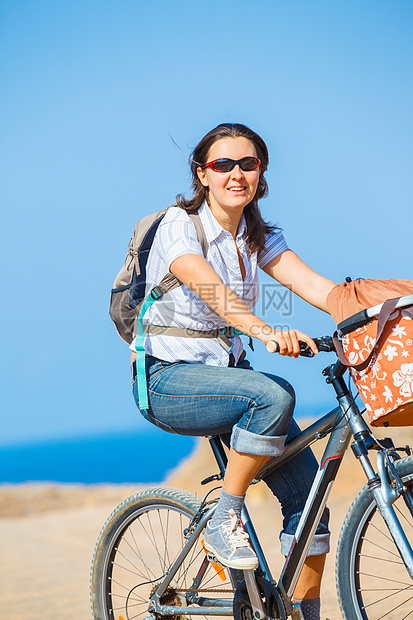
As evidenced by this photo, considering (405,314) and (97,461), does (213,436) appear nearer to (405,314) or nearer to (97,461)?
(405,314)

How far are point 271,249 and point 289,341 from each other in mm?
733

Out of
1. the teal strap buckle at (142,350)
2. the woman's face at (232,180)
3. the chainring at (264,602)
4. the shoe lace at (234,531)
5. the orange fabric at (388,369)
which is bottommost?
the chainring at (264,602)

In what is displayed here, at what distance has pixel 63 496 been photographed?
10328 mm

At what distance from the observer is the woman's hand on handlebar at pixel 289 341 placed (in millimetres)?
2172

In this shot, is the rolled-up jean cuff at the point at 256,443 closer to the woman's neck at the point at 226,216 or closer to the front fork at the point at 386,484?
the front fork at the point at 386,484

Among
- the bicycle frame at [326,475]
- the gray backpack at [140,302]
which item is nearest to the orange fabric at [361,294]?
the bicycle frame at [326,475]

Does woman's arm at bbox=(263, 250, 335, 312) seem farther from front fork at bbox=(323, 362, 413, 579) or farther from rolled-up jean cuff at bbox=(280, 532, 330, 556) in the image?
rolled-up jean cuff at bbox=(280, 532, 330, 556)

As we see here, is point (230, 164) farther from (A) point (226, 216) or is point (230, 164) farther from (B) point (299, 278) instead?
(B) point (299, 278)

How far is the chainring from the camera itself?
2.43 m

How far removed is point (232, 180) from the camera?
104 inches

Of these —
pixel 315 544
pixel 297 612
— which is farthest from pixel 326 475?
pixel 297 612

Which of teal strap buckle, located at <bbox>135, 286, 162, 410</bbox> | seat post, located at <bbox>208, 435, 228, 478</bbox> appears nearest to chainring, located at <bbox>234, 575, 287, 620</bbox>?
seat post, located at <bbox>208, 435, 228, 478</bbox>

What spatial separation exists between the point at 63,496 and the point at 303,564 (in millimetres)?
8417

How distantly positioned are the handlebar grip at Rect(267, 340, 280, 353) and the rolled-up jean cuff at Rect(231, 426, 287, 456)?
0.35 meters
